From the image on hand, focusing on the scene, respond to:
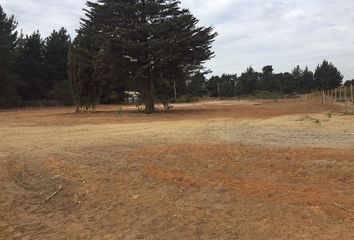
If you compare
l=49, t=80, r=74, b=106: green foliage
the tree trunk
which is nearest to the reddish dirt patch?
the tree trunk

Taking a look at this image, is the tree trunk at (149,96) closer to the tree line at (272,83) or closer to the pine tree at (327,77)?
the tree line at (272,83)

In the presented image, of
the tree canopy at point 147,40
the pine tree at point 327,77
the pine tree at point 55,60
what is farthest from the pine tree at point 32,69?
the pine tree at point 327,77

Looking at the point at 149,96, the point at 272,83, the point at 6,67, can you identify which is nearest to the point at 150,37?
the point at 149,96

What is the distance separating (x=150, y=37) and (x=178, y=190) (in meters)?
28.9

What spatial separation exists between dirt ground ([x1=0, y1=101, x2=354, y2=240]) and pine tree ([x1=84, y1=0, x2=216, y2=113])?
22593 millimetres

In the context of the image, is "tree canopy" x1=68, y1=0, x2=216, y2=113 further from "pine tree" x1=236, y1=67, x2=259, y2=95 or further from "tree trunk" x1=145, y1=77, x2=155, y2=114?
"pine tree" x1=236, y1=67, x2=259, y2=95

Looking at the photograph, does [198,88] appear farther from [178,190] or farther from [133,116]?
[178,190]

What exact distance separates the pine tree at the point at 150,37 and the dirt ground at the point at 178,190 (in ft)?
74.1

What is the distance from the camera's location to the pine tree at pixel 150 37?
1426 inches

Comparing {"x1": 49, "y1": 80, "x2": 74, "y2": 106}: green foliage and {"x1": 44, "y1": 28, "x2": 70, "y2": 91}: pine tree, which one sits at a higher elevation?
{"x1": 44, "y1": 28, "x2": 70, "y2": 91}: pine tree

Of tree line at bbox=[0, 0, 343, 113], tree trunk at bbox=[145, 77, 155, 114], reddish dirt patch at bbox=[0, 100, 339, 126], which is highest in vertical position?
tree line at bbox=[0, 0, 343, 113]

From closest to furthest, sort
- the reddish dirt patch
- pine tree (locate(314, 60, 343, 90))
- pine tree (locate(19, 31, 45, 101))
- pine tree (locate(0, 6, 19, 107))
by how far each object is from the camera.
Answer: the reddish dirt patch < pine tree (locate(0, 6, 19, 107)) < pine tree (locate(19, 31, 45, 101)) < pine tree (locate(314, 60, 343, 90))

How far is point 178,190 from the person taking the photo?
920 centimetres

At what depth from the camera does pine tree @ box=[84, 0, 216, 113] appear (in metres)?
36.2
